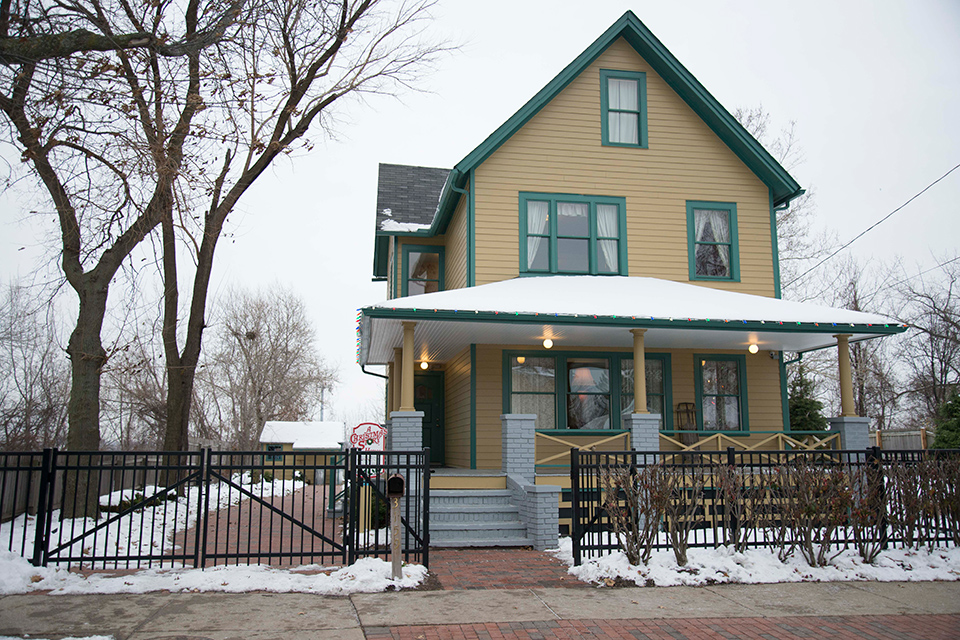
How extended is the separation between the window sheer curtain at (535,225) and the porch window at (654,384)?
9.28ft

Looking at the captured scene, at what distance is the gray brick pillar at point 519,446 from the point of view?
433 inches

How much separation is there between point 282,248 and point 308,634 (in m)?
41.6

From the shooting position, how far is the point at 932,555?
8570mm

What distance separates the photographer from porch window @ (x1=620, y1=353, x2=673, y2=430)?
14.0m

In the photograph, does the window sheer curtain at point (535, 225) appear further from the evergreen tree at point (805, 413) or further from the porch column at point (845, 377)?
the evergreen tree at point (805, 413)

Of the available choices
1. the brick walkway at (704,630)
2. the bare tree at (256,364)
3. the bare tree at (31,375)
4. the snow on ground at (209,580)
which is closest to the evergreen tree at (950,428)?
the brick walkway at (704,630)

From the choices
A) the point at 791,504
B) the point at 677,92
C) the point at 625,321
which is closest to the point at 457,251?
the point at 625,321

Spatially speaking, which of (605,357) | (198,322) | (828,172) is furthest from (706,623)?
(828,172)

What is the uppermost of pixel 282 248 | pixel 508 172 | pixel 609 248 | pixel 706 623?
pixel 282 248

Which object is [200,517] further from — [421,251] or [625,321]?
[421,251]

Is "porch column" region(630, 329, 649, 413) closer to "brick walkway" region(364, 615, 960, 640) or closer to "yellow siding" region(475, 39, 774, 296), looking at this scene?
"yellow siding" region(475, 39, 774, 296)

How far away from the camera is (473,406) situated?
13.2 m

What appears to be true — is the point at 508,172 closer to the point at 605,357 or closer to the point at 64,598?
the point at 605,357

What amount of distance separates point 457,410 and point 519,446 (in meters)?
4.09
